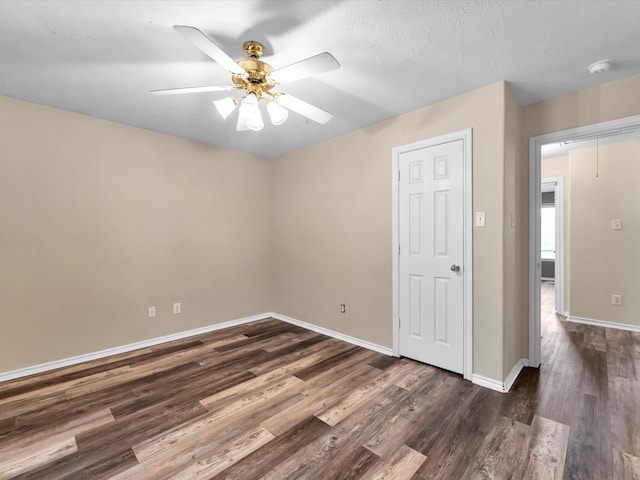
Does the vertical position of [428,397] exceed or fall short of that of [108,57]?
it falls short

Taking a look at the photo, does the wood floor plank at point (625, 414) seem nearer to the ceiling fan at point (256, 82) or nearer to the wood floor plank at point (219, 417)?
the wood floor plank at point (219, 417)

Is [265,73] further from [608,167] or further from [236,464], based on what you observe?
[608,167]

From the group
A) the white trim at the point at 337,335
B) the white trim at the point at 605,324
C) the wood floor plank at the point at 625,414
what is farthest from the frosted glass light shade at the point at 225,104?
the white trim at the point at 605,324

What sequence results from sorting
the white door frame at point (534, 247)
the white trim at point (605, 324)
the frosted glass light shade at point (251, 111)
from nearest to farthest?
the frosted glass light shade at point (251, 111) → the white door frame at point (534, 247) → the white trim at point (605, 324)

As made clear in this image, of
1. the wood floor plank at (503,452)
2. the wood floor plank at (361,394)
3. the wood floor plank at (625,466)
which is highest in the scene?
the wood floor plank at (625,466)

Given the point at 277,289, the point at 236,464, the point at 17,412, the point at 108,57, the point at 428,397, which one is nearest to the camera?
the point at 236,464

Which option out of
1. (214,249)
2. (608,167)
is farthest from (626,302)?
(214,249)

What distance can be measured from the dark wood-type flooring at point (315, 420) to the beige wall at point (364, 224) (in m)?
0.50

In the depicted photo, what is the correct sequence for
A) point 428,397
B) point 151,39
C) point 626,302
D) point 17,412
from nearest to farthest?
point 151,39 → point 17,412 → point 428,397 → point 626,302

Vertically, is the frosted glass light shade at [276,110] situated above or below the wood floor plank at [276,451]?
above

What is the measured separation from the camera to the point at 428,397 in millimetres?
2234

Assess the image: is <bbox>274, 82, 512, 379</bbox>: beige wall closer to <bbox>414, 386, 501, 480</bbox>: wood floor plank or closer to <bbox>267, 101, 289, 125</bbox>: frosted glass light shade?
<bbox>414, 386, 501, 480</bbox>: wood floor plank

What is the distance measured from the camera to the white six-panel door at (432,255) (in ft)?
8.39

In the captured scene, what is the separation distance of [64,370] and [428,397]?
3.27 meters
